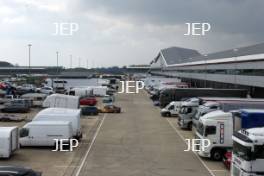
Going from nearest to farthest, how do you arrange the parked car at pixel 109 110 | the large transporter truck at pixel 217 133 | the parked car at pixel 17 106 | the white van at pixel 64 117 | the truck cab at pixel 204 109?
1. the large transporter truck at pixel 217 133
2. the truck cab at pixel 204 109
3. the white van at pixel 64 117
4. the parked car at pixel 17 106
5. the parked car at pixel 109 110

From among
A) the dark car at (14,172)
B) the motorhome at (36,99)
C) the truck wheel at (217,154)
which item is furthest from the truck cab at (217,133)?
the motorhome at (36,99)

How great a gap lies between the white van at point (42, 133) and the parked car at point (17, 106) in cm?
2805

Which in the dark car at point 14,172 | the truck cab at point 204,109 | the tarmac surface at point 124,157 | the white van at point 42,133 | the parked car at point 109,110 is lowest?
the tarmac surface at point 124,157

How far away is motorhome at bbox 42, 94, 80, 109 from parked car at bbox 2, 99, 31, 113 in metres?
3.65

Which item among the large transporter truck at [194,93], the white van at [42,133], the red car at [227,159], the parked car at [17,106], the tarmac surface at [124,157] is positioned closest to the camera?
the tarmac surface at [124,157]

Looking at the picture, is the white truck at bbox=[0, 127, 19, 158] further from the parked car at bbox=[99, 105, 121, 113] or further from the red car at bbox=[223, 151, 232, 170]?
the parked car at bbox=[99, 105, 121, 113]

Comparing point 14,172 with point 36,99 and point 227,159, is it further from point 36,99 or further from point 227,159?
point 36,99

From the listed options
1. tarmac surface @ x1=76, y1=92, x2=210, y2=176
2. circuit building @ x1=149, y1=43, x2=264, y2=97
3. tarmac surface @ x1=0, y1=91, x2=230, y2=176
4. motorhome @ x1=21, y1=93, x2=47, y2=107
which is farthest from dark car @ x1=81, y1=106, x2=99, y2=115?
circuit building @ x1=149, y1=43, x2=264, y2=97

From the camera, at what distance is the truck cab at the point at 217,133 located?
27.3 meters

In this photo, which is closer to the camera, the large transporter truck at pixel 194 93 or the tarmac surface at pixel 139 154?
the tarmac surface at pixel 139 154

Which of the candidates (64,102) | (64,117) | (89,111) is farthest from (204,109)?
(89,111)

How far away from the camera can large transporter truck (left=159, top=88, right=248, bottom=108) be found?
60597 mm

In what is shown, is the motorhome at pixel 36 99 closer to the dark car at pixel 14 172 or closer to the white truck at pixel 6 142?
the white truck at pixel 6 142

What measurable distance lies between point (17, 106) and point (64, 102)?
317 inches
